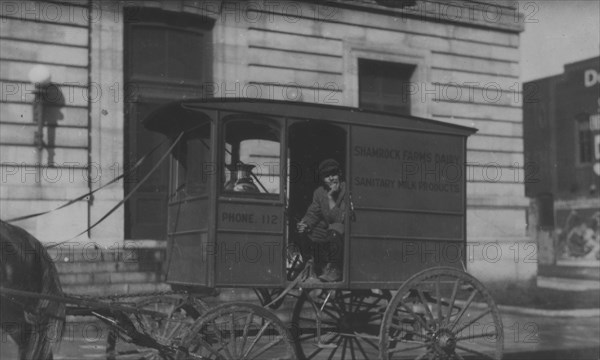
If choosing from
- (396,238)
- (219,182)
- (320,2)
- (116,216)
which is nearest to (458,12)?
(320,2)

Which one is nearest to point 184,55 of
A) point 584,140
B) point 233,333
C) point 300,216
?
point 300,216

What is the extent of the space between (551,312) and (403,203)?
26.9 ft

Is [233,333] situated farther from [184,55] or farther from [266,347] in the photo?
[184,55]

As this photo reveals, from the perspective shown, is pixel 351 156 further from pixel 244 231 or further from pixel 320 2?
pixel 320 2

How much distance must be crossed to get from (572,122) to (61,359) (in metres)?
31.8

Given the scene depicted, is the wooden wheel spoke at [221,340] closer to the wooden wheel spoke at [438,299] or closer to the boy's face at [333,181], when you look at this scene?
the boy's face at [333,181]

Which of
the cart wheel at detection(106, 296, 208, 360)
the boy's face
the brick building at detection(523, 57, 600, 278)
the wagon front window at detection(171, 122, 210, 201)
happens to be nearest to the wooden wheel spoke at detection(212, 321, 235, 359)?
the cart wheel at detection(106, 296, 208, 360)

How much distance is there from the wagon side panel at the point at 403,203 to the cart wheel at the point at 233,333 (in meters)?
1.14

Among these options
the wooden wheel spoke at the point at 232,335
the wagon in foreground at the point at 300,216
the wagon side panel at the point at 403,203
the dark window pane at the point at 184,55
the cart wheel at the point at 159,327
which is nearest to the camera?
the wooden wheel spoke at the point at 232,335

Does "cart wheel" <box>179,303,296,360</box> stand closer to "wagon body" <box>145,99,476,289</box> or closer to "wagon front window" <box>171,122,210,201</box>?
"wagon body" <box>145,99,476,289</box>

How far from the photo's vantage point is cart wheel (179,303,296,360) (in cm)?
626

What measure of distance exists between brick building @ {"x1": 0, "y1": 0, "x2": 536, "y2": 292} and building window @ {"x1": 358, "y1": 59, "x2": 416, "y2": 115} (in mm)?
31

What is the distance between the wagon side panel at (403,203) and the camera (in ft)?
24.6

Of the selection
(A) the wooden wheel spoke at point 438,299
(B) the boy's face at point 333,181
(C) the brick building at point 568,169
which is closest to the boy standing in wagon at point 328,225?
(B) the boy's face at point 333,181
